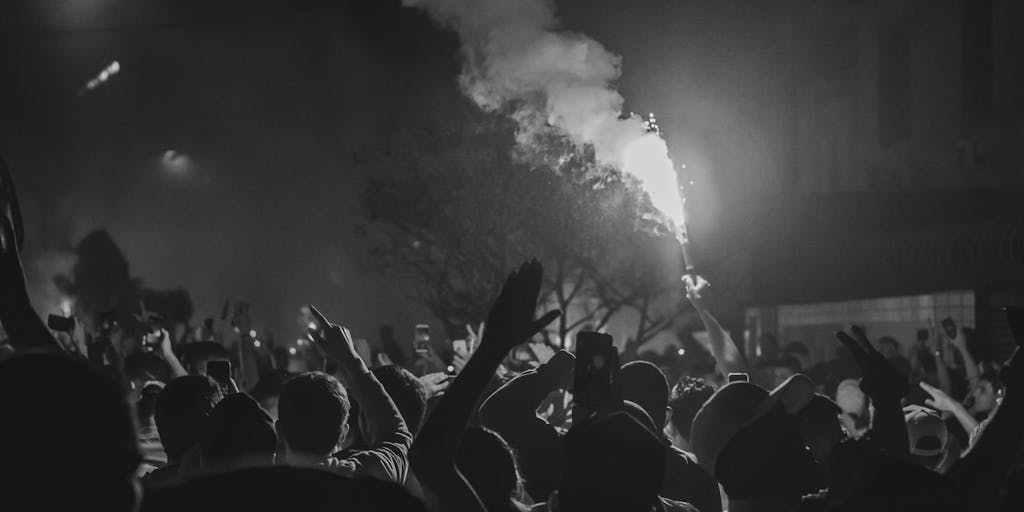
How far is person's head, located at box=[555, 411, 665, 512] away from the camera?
310cm

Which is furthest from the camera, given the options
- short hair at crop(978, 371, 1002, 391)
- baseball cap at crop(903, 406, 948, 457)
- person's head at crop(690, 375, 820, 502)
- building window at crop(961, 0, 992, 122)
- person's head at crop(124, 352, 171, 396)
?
building window at crop(961, 0, 992, 122)

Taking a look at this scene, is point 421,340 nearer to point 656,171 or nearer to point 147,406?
point 656,171

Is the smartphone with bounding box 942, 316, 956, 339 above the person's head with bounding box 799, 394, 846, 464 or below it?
above

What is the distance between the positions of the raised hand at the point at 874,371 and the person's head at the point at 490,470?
5.78ft

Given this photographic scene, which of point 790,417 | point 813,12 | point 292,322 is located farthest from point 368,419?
point 292,322

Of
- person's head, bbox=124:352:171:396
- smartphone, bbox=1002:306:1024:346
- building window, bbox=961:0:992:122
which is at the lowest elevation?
person's head, bbox=124:352:171:396

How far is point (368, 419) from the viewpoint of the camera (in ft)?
15.7

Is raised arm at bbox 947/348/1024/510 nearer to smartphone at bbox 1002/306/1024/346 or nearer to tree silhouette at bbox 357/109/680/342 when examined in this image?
smartphone at bbox 1002/306/1024/346

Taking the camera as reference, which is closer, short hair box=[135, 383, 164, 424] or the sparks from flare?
short hair box=[135, 383, 164, 424]

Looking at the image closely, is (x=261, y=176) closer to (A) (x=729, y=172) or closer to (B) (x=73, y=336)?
(A) (x=729, y=172)

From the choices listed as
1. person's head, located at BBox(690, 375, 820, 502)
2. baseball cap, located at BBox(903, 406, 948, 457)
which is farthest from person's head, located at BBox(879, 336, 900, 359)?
person's head, located at BBox(690, 375, 820, 502)

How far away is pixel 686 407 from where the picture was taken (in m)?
6.57

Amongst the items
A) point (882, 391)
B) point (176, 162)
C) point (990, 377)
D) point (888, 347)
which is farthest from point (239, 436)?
point (176, 162)

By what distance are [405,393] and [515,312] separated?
2319 millimetres
